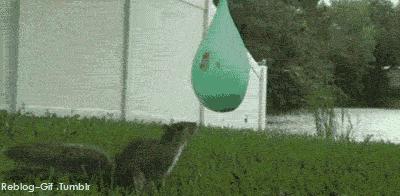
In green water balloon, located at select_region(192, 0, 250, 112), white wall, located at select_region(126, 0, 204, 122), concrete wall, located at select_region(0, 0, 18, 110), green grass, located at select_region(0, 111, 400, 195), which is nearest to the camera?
green grass, located at select_region(0, 111, 400, 195)

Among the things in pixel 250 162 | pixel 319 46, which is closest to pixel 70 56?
pixel 250 162

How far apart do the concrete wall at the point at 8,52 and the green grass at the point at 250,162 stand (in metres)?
1.45

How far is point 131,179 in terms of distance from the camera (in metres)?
4.30

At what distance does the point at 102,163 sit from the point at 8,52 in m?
5.89

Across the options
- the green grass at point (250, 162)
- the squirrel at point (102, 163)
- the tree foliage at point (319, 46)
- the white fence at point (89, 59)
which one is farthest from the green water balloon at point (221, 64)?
the tree foliage at point (319, 46)

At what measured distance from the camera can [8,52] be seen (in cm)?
984

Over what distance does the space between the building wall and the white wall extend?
28cm

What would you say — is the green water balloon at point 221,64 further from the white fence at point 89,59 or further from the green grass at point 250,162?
the white fence at point 89,59

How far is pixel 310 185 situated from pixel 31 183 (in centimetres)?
180

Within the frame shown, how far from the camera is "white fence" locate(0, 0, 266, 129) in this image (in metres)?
9.98

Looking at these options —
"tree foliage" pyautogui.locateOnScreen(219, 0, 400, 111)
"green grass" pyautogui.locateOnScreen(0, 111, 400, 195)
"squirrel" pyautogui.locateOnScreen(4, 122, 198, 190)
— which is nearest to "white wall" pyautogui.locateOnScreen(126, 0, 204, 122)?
"green grass" pyautogui.locateOnScreen(0, 111, 400, 195)

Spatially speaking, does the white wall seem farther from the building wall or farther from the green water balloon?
the green water balloon

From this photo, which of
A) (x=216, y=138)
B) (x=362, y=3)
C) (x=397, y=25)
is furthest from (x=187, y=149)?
(x=362, y=3)

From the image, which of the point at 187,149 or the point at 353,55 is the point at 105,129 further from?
the point at 353,55
